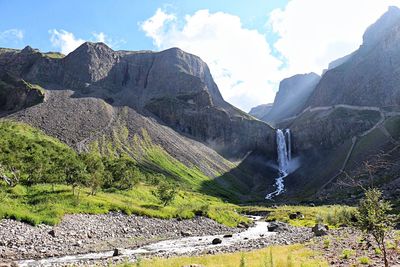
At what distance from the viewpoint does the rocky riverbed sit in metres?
45.0

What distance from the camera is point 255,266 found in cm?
2784

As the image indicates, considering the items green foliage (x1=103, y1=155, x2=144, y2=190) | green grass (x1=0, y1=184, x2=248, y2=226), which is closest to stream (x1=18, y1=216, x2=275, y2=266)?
green grass (x1=0, y1=184, x2=248, y2=226)

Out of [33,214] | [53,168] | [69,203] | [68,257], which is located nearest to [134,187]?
[53,168]

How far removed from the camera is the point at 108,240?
56.5 meters

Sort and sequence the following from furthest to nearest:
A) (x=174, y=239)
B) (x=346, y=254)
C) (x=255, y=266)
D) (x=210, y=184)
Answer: (x=210, y=184) < (x=174, y=239) < (x=346, y=254) < (x=255, y=266)

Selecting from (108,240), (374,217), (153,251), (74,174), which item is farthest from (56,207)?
(374,217)

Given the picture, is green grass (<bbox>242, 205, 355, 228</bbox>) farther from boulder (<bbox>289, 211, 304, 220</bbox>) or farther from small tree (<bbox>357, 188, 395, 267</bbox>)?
small tree (<bbox>357, 188, 395, 267</bbox>)

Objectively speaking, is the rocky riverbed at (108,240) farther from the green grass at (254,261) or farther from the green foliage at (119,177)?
the green foliage at (119,177)

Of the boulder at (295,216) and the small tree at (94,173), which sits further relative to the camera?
the boulder at (295,216)

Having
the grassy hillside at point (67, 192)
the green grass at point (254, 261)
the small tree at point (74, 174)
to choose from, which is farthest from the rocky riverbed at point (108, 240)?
the small tree at point (74, 174)

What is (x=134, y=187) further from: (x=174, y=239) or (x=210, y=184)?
(x=210, y=184)

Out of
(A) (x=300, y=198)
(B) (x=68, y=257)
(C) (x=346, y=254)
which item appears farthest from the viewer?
(A) (x=300, y=198)

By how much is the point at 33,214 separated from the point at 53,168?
31471 mm

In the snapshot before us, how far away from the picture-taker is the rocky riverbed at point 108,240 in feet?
148
